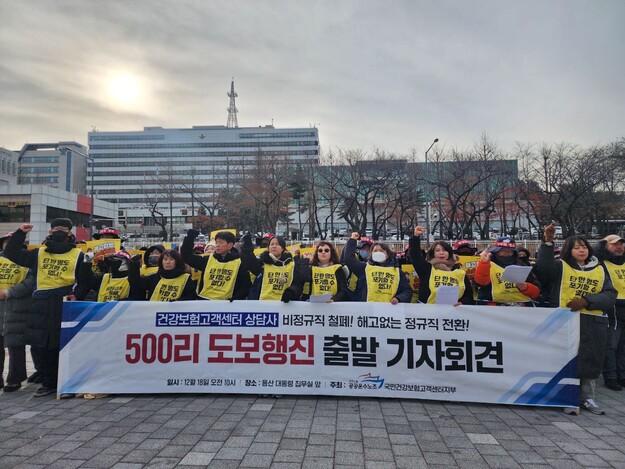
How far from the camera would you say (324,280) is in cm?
488

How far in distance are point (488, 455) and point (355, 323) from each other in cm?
173

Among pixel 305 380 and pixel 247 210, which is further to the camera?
pixel 247 210

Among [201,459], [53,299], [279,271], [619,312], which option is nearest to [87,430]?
[201,459]

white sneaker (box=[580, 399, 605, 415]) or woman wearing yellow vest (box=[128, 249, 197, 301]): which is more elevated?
woman wearing yellow vest (box=[128, 249, 197, 301])

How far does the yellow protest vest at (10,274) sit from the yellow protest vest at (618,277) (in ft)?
24.7

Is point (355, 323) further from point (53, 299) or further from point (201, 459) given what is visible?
point (53, 299)

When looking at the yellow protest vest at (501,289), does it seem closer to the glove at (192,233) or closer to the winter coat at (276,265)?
the winter coat at (276,265)

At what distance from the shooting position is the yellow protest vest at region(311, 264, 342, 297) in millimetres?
4867

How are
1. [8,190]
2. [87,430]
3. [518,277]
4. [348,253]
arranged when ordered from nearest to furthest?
1. [87,430]
2. [518,277]
3. [348,253]
4. [8,190]

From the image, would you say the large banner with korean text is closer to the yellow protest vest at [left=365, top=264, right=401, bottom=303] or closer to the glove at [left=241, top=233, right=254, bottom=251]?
the yellow protest vest at [left=365, top=264, right=401, bottom=303]

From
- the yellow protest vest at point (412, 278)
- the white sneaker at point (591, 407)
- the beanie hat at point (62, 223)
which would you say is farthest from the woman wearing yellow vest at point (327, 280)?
the beanie hat at point (62, 223)

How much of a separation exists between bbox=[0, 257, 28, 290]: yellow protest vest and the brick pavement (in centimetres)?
144

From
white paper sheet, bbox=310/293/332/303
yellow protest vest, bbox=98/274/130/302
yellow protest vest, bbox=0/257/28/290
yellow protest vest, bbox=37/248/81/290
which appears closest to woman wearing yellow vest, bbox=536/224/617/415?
white paper sheet, bbox=310/293/332/303

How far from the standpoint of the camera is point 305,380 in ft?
14.1
